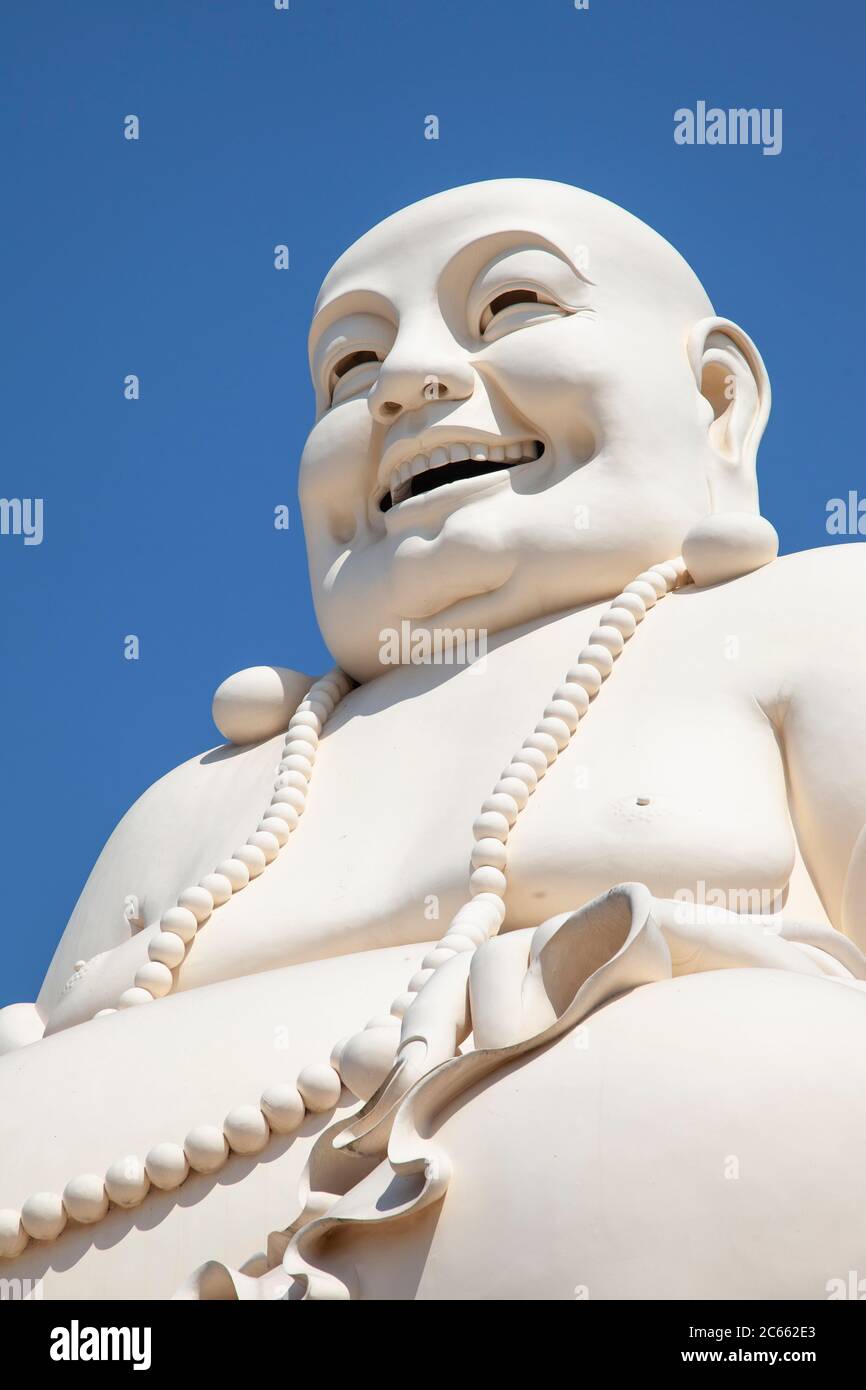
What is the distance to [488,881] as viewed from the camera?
523 centimetres

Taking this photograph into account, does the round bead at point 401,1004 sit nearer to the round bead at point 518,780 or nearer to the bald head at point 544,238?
the round bead at point 518,780

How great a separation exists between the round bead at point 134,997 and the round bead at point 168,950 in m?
0.09

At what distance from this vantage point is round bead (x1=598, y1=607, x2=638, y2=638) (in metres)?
5.77

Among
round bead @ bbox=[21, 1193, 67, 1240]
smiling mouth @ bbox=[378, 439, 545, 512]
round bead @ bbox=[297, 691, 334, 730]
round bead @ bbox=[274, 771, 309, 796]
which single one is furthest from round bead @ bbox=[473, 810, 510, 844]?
round bead @ bbox=[21, 1193, 67, 1240]

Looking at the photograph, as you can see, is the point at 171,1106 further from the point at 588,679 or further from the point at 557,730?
the point at 588,679

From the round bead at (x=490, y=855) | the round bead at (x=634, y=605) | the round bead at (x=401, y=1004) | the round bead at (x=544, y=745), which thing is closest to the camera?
the round bead at (x=401, y=1004)

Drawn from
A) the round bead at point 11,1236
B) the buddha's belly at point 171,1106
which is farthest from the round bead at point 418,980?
the round bead at point 11,1236

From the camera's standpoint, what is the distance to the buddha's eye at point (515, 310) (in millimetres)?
6207

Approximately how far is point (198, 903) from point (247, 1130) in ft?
3.61

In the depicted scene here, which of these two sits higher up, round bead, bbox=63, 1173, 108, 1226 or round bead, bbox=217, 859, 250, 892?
round bead, bbox=217, 859, 250, 892

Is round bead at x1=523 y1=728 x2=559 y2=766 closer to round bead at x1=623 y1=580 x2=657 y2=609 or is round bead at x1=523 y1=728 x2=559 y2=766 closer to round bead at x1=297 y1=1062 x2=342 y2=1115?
round bead at x1=623 y1=580 x2=657 y2=609

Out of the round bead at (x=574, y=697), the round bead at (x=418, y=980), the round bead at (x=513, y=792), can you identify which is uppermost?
the round bead at (x=574, y=697)
